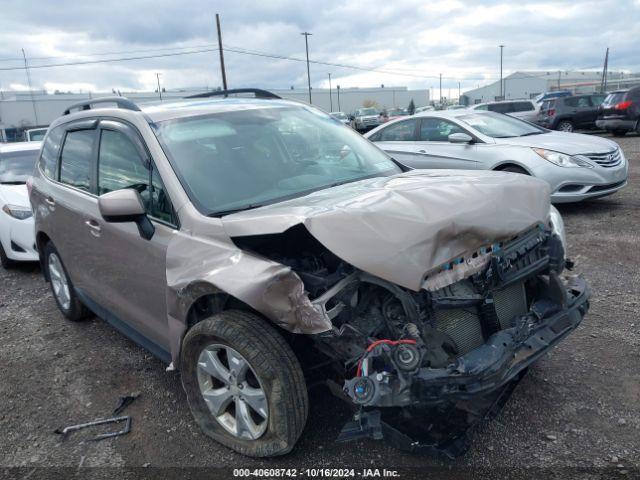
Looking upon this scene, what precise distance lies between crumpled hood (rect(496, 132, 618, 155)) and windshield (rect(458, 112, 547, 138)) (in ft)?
0.82

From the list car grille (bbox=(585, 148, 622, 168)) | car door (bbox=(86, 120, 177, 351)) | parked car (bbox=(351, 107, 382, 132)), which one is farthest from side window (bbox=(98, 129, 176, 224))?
parked car (bbox=(351, 107, 382, 132))

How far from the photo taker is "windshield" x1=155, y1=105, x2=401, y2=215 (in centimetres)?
299

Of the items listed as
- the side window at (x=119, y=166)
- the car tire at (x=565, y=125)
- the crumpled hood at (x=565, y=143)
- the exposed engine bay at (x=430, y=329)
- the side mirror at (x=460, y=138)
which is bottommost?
the car tire at (x=565, y=125)

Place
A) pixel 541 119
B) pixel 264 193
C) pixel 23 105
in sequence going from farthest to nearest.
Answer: pixel 23 105 < pixel 541 119 < pixel 264 193

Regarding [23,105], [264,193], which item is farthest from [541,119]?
[23,105]

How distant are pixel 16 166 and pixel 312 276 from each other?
6533 mm

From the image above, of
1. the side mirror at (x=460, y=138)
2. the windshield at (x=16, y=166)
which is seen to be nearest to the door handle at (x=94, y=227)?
the windshield at (x=16, y=166)

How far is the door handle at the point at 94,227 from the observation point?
3542 millimetres

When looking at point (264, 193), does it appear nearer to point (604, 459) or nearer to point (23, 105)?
point (604, 459)

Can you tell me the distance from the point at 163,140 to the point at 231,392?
5.06 ft

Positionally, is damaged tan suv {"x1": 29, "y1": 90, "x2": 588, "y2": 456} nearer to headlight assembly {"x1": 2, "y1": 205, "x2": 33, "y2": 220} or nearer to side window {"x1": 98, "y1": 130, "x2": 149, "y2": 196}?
side window {"x1": 98, "y1": 130, "x2": 149, "y2": 196}

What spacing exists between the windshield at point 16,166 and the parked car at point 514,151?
546cm

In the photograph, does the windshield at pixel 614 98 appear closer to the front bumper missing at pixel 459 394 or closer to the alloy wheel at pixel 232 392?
the front bumper missing at pixel 459 394

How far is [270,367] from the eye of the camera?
7.89 ft
